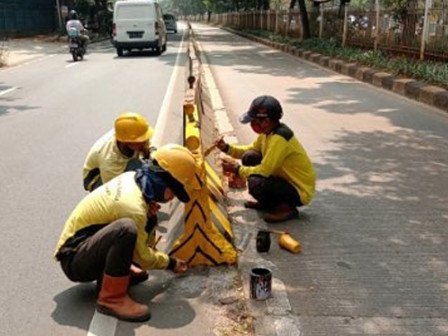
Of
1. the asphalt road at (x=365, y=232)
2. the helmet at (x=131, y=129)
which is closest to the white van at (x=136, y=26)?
the asphalt road at (x=365, y=232)

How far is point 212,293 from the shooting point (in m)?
3.58

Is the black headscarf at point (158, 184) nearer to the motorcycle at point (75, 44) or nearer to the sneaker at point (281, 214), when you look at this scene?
the sneaker at point (281, 214)

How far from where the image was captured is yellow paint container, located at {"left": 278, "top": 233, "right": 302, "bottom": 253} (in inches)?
161

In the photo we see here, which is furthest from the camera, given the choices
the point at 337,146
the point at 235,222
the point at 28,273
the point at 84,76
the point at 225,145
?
the point at 84,76

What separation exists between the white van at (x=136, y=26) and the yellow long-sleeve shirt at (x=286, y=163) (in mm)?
18347

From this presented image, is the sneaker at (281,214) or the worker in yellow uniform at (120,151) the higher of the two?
the worker in yellow uniform at (120,151)

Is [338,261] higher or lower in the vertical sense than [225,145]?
lower

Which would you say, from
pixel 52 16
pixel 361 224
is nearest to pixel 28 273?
pixel 361 224

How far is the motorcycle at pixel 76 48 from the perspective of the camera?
66.5 ft

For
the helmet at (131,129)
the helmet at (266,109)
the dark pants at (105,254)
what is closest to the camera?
the dark pants at (105,254)

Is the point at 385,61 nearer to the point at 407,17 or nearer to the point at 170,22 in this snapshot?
the point at 407,17

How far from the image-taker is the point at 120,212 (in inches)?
131

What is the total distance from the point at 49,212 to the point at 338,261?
266cm

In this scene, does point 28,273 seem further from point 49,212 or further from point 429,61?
point 429,61
